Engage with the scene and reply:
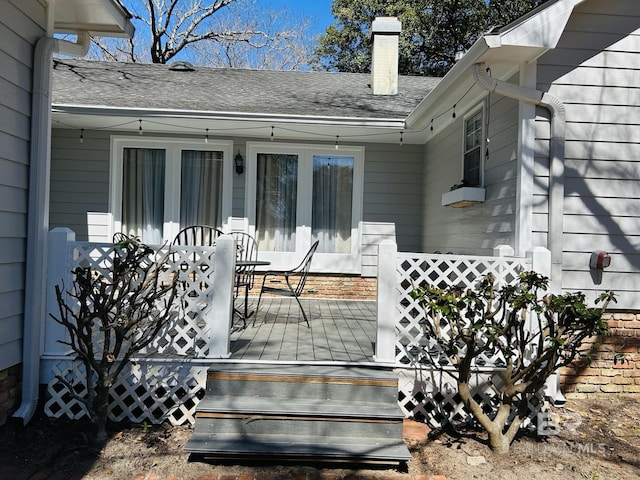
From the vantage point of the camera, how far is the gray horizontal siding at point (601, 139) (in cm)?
383

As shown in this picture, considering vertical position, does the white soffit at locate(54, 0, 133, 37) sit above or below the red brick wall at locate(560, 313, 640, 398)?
above

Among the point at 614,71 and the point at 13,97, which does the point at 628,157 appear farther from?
the point at 13,97

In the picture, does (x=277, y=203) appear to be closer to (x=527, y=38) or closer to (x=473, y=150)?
(x=473, y=150)

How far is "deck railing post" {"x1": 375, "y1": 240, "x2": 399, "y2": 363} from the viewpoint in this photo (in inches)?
133

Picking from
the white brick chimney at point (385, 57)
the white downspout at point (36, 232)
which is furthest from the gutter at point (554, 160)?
the white brick chimney at point (385, 57)

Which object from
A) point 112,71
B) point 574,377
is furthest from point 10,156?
point 112,71

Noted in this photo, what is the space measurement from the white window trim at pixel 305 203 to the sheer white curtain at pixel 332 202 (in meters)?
0.08

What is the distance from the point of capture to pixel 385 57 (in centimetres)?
A: 757

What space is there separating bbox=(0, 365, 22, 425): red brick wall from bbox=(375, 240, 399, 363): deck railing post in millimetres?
2520

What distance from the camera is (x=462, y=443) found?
124 inches

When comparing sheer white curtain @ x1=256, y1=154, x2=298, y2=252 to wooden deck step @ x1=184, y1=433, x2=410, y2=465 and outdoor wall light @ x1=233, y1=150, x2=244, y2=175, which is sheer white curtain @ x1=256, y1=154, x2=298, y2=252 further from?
wooden deck step @ x1=184, y1=433, x2=410, y2=465

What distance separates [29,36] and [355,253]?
4.50 m

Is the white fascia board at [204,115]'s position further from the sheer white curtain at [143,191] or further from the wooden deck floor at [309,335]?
the wooden deck floor at [309,335]

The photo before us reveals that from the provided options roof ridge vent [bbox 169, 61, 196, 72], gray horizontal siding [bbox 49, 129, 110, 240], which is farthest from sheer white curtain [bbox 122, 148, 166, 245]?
roof ridge vent [bbox 169, 61, 196, 72]
